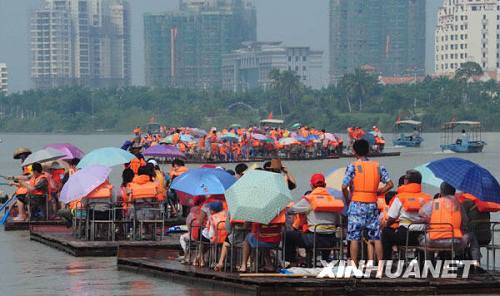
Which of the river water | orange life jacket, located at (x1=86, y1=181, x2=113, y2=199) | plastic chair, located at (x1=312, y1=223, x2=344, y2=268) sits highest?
orange life jacket, located at (x1=86, y1=181, x2=113, y2=199)

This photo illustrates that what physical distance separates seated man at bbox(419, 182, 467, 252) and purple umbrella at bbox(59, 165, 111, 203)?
7.15m

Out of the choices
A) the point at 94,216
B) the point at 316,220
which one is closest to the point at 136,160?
the point at 94,216

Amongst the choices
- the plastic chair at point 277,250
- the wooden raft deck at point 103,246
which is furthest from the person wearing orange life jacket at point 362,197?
the wooden raft deck at point 103,246

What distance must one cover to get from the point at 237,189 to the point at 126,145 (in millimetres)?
12821

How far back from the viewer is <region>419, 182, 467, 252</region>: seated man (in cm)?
1955

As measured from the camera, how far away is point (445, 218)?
19594 millimetres

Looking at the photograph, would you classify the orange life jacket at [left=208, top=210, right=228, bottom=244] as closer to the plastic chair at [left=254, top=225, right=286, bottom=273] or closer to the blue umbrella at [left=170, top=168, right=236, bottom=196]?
the plastic chair at [left=254, top=225, right=286, bottom=273]

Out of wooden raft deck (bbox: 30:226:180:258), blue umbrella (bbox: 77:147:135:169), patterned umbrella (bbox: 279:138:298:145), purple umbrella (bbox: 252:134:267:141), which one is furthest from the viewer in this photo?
patterned umbrella (bbox: 279:138:298:145)

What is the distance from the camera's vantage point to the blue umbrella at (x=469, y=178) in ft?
66.5

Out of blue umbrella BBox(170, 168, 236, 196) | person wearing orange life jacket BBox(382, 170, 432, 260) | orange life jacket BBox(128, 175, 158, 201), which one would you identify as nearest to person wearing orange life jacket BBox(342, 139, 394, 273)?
person wearing orange life jacket BBox(382, 170, 432, 260)

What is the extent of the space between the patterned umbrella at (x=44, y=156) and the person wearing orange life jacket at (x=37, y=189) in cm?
111

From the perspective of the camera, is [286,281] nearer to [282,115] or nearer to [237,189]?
[237,189]

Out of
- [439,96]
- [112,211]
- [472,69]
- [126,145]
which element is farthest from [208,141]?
[472,69]

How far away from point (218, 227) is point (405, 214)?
8.13ft
